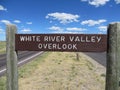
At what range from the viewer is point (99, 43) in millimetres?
4953

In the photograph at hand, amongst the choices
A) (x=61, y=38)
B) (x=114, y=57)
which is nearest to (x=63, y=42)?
(x=61, y=38)

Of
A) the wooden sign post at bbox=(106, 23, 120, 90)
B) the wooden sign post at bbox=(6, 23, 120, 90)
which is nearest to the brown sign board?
the wooden sign post at bbox=(6, 23, 120, 90)

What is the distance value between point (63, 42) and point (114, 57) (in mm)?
955

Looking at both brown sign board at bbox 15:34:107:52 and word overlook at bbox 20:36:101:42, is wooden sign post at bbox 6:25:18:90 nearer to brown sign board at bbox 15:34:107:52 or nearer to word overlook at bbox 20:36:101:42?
brown sign board at bbox 15:34:107:52

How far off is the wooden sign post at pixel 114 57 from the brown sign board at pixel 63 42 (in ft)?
0.51

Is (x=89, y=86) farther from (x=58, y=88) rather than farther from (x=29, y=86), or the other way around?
(x=29, y=86)

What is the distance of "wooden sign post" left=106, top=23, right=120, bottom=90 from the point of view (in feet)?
15.7

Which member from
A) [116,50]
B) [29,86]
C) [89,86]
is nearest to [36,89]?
[29,86]

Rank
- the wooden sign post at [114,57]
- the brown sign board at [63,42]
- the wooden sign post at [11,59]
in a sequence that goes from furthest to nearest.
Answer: the wooden sign post at [11,59]
the brown sign board at [63,42]
the wooden sign post at [114,57]

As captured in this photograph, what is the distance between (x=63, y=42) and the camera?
5109 mm

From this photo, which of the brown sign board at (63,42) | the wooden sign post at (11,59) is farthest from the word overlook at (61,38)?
the wooden sign post at (11,59)

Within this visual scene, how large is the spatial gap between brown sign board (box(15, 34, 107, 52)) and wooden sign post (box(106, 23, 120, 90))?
0.51 ft

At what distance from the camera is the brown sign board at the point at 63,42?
16.3 ft

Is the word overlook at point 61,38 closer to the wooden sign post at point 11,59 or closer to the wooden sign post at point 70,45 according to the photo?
the wooden sign post at point 70,45
